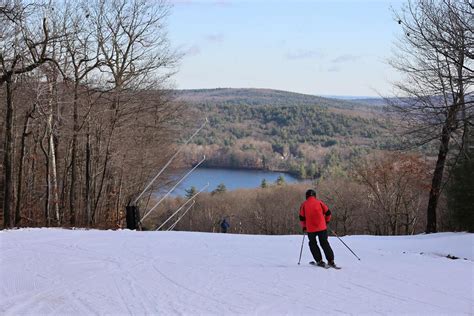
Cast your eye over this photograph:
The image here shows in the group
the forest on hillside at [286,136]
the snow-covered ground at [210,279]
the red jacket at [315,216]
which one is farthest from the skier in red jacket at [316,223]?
the forest on hillside at [286,136]

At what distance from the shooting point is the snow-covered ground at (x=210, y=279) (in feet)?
26.0

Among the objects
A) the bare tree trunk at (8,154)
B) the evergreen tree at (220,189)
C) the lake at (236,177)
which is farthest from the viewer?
the lake at (236,177)

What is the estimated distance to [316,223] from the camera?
1163cm

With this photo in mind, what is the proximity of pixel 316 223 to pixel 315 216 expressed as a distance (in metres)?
0.14

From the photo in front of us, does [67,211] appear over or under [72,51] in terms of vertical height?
under

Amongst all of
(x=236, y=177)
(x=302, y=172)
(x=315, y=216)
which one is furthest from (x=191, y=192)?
(x=315, y=216)

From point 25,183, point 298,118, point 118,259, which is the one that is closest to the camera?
point 118,259

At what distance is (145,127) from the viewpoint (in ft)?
107

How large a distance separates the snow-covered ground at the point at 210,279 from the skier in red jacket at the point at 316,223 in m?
0.39

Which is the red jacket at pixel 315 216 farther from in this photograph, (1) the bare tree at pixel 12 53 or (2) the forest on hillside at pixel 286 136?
(2) the forest on hillside at pixel 286 136

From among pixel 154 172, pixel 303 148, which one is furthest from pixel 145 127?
pixel 303 148

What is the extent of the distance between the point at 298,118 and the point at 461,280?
481 ft

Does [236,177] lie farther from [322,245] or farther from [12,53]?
[322,245]

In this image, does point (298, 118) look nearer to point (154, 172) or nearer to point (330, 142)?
point (330, 142)
